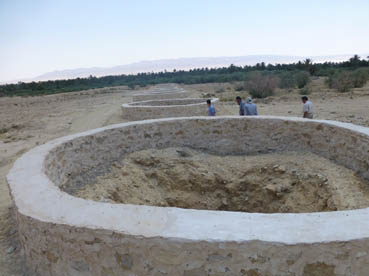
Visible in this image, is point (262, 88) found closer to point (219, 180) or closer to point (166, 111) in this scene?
point (166, 111)

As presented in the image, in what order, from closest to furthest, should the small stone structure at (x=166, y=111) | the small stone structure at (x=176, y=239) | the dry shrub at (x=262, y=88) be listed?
the small stone structure at (x=176, y=239) < the small stone structure at (x=166, y=111) < the dry shrub at (x=262, y=88)

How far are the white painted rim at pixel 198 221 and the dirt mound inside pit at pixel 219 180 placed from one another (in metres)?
2.28

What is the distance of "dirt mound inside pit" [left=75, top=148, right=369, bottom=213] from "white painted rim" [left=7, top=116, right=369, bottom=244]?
2277 mm

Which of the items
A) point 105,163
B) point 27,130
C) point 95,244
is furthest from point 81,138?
point 27,130

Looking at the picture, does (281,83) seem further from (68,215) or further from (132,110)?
(68,215)

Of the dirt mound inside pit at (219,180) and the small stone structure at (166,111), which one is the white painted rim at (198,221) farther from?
the small stone structure at (166,111)

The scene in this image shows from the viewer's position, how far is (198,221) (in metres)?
2.23

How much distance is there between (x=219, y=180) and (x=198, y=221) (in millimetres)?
3782

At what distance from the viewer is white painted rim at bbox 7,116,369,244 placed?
1994 mm

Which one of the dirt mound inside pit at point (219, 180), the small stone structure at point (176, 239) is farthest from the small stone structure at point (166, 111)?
the small stone structure at point (176, 239)

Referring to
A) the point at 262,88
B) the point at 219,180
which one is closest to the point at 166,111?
the point at 219,180

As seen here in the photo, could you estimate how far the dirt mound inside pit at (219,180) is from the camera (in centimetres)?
509

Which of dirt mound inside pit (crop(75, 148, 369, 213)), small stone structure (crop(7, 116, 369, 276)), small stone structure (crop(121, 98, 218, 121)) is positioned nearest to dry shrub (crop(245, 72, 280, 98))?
small stone structure (crop(121, 98, 218, 121))

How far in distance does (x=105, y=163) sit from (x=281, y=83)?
2345 centimetres
